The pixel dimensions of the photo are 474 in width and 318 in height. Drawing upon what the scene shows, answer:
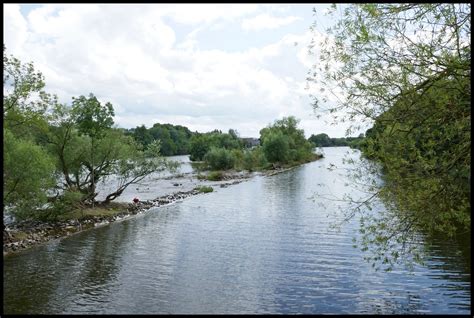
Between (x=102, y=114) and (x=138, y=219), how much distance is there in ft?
28.3

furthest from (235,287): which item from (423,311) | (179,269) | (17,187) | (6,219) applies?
(6,219)

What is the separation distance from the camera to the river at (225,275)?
51.2 ft

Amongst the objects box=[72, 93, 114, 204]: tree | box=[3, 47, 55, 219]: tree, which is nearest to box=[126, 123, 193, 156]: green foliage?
box=[72, 93, 114, 204]: tree

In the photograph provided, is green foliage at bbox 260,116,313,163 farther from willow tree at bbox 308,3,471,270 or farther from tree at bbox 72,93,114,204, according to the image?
willow tree at bbox 308,3,471,270

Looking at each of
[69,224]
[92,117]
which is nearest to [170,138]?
[92,117]

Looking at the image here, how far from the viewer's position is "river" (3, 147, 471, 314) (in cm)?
1560

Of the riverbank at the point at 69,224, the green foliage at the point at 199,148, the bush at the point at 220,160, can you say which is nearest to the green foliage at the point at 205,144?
the green foliage at the point at 199,148

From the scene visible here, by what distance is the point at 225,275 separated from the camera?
63.6 feet

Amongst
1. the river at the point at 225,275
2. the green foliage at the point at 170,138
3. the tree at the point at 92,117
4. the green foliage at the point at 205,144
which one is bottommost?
the river at the point at 225,275

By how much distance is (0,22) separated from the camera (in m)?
9.70

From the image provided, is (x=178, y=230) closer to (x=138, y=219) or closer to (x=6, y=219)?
(x=138, y=219)

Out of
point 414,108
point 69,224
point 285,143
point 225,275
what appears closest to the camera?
point 414,108

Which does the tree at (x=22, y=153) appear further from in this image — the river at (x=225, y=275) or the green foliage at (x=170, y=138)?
the green foliage at (x=170, y=138)

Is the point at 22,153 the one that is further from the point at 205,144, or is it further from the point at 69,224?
the point at 205,144
